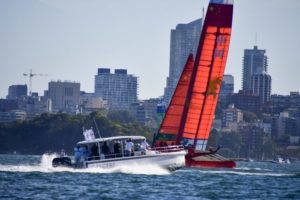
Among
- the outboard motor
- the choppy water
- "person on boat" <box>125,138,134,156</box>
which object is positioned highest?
"person on boat" <box>125,138,134,156</box>

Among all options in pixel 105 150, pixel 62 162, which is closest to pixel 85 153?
pixel 105 150

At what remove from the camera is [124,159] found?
79938 mm

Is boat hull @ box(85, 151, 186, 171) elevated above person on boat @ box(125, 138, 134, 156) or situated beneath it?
situated beneath

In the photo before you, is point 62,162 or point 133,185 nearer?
point 133,185

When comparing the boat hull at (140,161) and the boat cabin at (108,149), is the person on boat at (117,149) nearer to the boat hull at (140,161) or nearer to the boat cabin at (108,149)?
the boat cabin at (108,149)

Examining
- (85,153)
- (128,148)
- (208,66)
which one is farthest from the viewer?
(208,66)

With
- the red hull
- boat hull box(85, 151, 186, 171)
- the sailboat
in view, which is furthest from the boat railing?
the sailboat

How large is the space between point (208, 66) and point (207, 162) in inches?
327

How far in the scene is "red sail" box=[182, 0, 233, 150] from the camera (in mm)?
106312

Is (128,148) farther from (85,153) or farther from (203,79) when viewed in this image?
(203,79)

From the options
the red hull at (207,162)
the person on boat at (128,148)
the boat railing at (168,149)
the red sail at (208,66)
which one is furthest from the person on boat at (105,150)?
the red sail at (208,66)

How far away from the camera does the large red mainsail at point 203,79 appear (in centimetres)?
10625

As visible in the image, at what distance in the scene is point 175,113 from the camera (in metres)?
108

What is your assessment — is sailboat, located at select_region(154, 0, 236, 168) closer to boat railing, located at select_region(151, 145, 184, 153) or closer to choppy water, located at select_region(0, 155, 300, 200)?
choppy water, located at select_region(0, 155, 300, 200)
